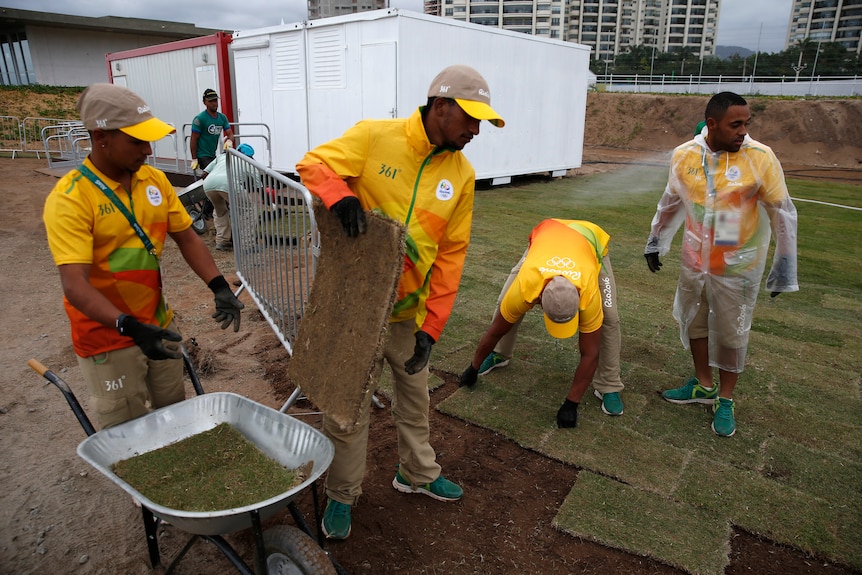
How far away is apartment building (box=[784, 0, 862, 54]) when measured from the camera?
3351 inches

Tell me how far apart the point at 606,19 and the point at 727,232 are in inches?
4532

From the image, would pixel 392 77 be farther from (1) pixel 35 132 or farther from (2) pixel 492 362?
(1) pixel 35 132

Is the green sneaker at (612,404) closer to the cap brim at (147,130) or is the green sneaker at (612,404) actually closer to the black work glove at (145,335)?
the black work glove at (145,335)

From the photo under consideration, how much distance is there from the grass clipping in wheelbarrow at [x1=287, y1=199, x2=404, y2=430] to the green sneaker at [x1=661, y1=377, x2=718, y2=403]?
2.64 m

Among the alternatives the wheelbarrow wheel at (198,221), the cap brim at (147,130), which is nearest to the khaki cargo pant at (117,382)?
the cap brim at (147,130)

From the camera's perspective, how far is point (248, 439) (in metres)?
2.48

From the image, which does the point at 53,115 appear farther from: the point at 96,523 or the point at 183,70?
the point at 96,523

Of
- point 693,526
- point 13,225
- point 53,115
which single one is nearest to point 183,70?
point 13,225

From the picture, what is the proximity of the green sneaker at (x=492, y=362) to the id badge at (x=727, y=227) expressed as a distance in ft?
5.61

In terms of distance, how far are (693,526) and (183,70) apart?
13.7m

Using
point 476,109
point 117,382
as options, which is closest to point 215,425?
point 117,382

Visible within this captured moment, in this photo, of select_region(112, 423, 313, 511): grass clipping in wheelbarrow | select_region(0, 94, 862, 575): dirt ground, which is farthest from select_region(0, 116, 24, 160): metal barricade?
select_region(112, 423, 313, 511): grass clipping in wheelbarrow

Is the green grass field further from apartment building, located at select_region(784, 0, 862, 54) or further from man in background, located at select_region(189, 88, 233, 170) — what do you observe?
apartment building, located at select_region(784, 0, 862, 54)

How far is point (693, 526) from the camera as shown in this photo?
2.85m
